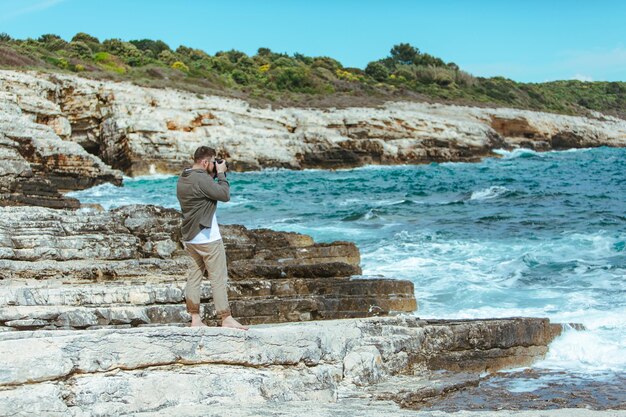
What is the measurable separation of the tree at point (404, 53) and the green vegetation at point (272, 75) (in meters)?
0.43

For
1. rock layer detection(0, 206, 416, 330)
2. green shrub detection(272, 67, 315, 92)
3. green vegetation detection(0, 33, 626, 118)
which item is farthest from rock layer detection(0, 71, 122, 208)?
green shrub detection(272, 67, 315, 92)

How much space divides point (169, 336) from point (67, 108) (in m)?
37.1

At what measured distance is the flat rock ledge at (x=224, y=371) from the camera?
4.86 metres

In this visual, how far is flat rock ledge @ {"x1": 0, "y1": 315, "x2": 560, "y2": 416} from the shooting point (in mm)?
4859

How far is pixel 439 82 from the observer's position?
6931 cm

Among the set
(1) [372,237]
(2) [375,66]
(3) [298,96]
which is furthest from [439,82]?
(1) [372,237]

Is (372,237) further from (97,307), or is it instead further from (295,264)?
(97,307)

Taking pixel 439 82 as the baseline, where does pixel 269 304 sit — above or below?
below

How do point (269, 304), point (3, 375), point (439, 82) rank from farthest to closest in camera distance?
1. point (439, 82)
2. point (269, 304)
3. point (3, 375)

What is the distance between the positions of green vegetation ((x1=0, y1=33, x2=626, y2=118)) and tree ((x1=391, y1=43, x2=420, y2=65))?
0.43 metres

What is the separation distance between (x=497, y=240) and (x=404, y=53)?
240 feet

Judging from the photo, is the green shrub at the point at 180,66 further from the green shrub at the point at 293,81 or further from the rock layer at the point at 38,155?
the rock layer at the point at 38,155

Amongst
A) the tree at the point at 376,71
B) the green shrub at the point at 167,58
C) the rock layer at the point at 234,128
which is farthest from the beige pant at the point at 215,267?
the tree at the point at 376,71

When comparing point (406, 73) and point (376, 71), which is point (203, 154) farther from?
point (406, 73)
